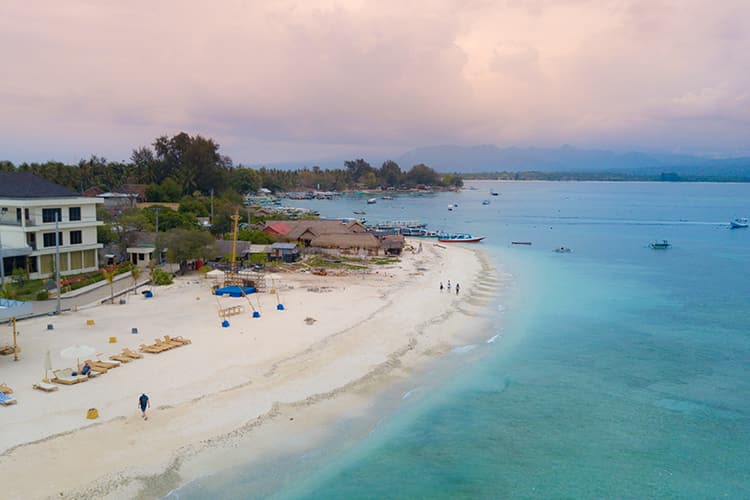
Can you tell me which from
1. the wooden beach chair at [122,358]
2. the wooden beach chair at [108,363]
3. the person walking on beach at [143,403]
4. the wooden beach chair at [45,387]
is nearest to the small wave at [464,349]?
the wooden beach chair at [122,358]

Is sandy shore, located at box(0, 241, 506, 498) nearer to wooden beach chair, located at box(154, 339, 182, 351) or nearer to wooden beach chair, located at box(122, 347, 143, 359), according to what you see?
wooden beach chair, located at box(122, 347, 143, 359)

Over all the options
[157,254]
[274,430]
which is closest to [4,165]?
[157,254]

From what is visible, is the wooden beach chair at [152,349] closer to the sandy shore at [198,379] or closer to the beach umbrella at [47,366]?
the sandy shore at [198,379]

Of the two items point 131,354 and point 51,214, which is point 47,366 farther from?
point 51,214

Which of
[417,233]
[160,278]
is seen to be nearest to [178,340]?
[160,278]

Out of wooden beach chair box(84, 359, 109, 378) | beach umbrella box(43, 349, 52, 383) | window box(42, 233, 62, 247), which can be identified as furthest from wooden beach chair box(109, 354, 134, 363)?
window box(42, 233, 62, 247)

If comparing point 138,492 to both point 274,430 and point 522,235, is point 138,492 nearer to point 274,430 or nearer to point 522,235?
point 274,430
